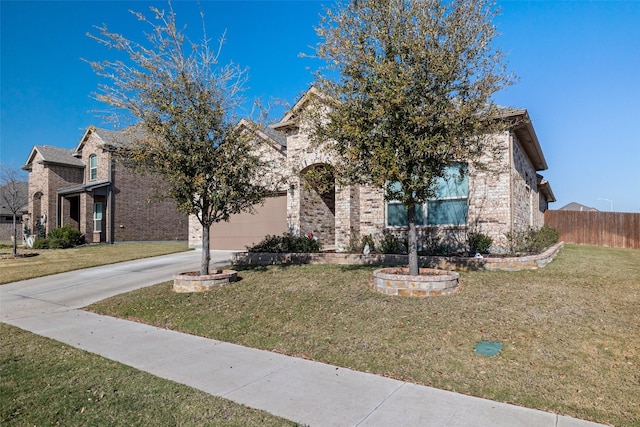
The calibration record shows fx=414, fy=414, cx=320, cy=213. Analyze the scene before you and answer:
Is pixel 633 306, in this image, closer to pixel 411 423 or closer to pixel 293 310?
pixel 411 423

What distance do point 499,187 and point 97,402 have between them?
36.4ft

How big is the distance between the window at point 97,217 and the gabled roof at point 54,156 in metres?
3.84

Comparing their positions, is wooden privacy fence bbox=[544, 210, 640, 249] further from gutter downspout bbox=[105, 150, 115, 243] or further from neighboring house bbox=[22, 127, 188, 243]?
gutter downspout bbox=[105, 150, 115, 243]

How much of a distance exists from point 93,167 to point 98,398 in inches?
1010

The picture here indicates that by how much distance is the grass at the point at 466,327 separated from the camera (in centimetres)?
450

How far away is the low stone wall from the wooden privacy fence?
1197cm

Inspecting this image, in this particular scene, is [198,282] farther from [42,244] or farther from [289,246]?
[42,244]

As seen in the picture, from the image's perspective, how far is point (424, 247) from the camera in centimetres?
1308

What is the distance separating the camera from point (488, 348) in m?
5.37

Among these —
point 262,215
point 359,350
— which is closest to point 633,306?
point 359,350

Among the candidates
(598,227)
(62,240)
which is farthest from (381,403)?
(62,240)

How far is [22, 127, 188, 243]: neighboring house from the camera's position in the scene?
24.3 m

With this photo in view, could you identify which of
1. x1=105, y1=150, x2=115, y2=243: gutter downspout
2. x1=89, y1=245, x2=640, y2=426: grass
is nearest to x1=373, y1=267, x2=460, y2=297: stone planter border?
x1=89, y1=245, x2=640, y2=426: grass

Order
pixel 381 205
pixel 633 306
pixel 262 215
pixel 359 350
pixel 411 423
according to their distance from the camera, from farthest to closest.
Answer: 1. pixel 262 215
2. pixel 381 205
3. pixel 633 306
4. pixel 359 350
5. pixel 411 423
